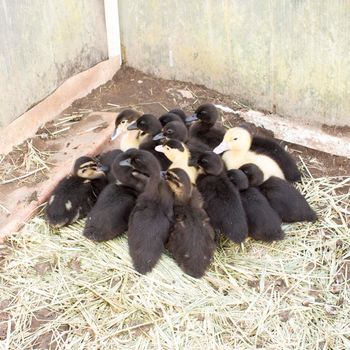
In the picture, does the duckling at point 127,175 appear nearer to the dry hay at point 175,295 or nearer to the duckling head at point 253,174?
the dry hay at point 175,295

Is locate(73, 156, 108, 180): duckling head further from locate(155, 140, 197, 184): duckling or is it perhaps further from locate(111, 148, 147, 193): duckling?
locate(155, 140, 197, 184): duckling

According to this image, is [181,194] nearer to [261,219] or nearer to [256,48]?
[261,219]

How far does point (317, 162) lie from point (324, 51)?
861 millimetres

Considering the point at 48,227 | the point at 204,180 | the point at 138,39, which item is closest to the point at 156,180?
the point at 204,180

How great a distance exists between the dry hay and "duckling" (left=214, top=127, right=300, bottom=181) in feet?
1.46

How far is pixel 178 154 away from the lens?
4.92 metres

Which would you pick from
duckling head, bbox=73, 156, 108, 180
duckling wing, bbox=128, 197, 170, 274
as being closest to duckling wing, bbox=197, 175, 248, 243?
duckling wing, bbox=128, 197, 170, 274

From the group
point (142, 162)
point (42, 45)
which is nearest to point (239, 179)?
point (142, 162)

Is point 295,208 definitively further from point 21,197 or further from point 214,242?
point 21,197

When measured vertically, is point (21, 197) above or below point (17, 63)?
below

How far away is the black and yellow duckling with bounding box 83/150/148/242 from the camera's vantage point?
470 cm

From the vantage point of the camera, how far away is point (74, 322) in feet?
14.0

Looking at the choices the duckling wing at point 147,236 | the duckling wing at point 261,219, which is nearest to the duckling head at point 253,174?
the duckling wing at point 261,219

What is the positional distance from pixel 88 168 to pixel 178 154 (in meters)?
0.65
